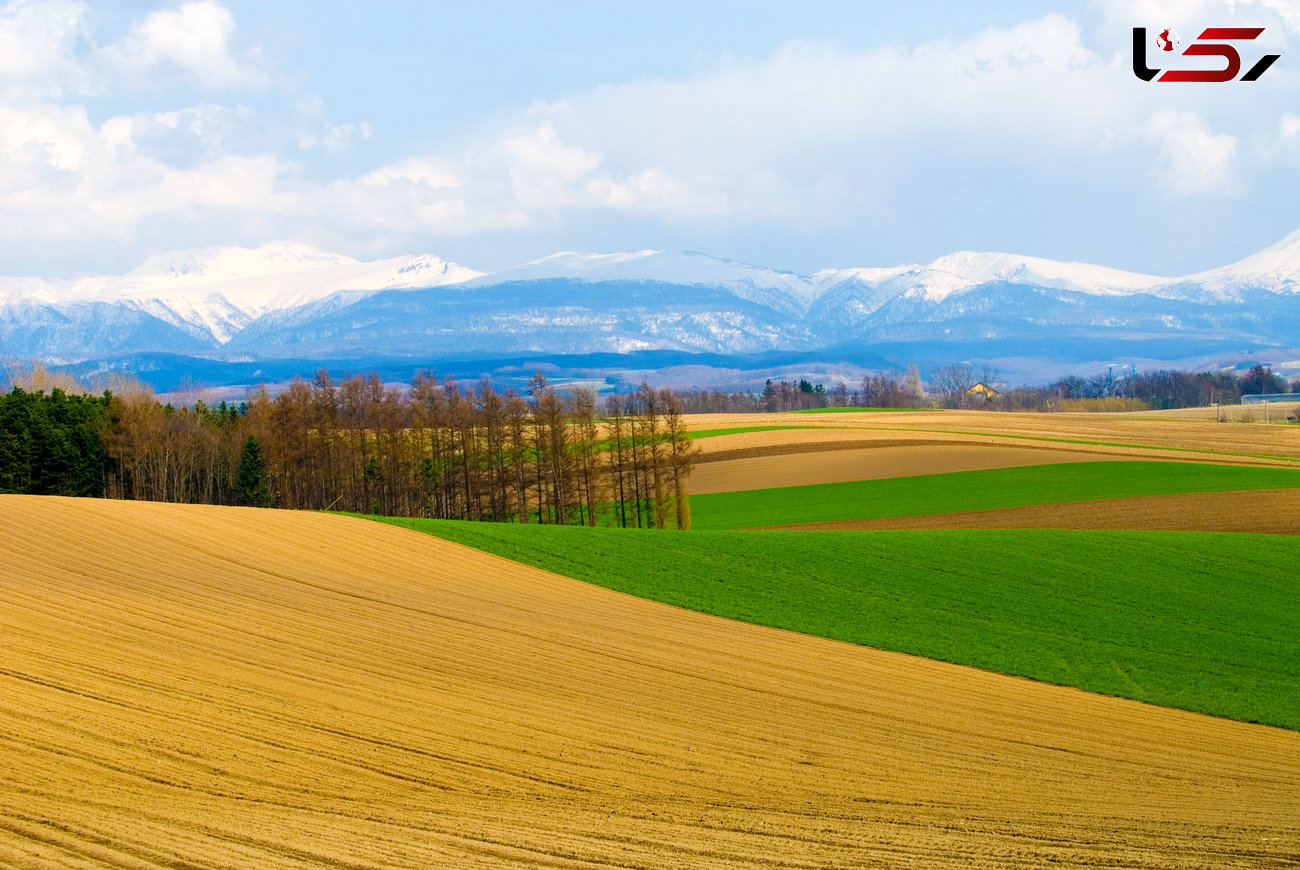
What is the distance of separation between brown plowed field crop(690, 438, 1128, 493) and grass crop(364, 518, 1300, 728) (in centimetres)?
2312

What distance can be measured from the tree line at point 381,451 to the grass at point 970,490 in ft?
11.9

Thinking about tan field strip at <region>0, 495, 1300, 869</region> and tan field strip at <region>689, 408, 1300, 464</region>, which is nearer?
tan field strip at <region>0, 495, 1300, 869</region>

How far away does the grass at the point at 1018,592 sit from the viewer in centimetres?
2525

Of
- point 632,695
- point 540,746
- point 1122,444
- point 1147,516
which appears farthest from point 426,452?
point 540,746

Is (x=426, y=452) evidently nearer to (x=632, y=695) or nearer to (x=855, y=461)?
(x=855, y=461)

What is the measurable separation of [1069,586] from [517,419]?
35522 millimetres

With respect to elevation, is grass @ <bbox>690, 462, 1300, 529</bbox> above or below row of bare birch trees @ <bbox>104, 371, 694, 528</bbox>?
below

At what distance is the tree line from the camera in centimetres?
5978

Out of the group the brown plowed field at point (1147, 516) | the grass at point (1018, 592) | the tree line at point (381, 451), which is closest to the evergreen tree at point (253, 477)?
the tree line at point (381, 451)

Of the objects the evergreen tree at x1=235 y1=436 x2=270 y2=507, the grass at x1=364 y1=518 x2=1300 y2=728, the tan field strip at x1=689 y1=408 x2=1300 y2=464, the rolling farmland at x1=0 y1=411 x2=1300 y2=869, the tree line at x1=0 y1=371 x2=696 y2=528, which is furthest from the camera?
the tan field strip at x1=689 y1=408 x2=1300 y2=464

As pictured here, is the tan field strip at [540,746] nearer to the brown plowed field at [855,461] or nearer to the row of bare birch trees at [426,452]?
the row of bare birch trees at [426,452]

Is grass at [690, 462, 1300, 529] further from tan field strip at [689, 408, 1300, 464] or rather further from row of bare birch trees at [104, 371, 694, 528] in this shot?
Answer: tan field strip at [689, 408, 1300, 464]

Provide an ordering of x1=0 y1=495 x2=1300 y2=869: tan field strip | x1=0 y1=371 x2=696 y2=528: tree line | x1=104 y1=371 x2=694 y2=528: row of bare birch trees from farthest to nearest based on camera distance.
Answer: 1. x1=0 y1=371 x2=696 y2=528: tree line
2. x1=104 y1=371 x2=694 y2=528: row of bare birch trees
3. x1=0 y1=495 x2=1300 y2=869: tan field strip

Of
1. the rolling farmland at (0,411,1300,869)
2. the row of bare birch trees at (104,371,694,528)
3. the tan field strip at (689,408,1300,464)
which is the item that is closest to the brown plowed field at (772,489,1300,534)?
the rolling farmland at (0,411,1300,869)
